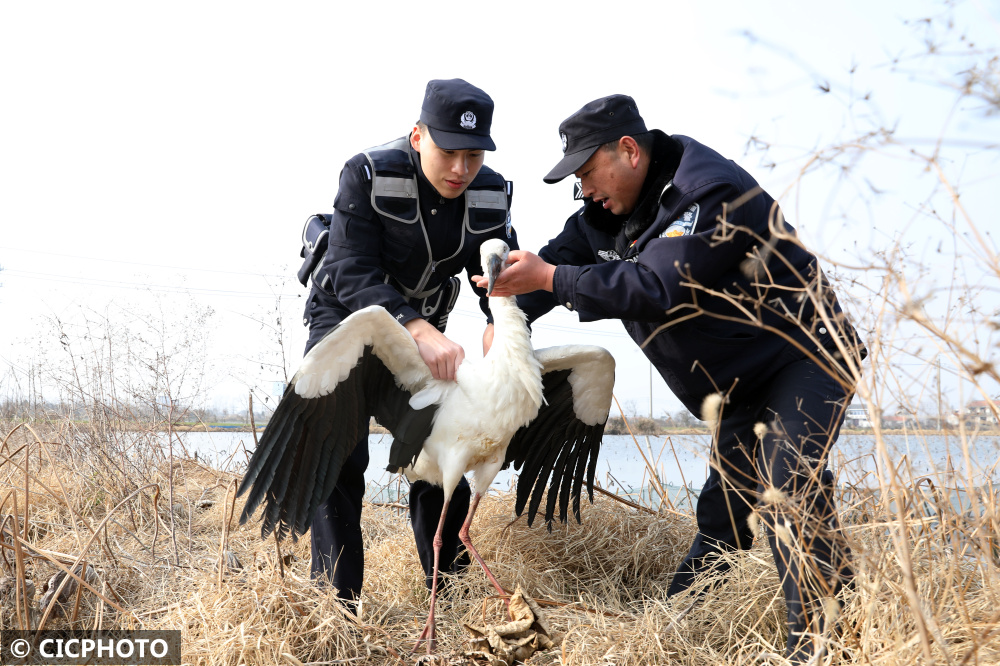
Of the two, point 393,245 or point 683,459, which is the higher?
point 393,245

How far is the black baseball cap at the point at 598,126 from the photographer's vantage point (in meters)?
3.01

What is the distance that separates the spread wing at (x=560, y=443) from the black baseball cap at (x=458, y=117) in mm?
1270

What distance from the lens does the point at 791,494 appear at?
2.49 meters

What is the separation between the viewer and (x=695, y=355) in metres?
2.89

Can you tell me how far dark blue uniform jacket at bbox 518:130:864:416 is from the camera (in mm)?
2646

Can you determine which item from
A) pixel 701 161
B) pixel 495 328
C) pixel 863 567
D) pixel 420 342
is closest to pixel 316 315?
pixel 420 342

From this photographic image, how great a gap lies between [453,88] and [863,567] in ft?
8.18

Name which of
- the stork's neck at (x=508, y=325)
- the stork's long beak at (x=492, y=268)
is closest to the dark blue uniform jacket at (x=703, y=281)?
the stork's long beak at (x=492, y=268)

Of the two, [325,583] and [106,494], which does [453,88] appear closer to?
[325,583]

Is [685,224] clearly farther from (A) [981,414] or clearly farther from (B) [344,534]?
(B) [344,534]

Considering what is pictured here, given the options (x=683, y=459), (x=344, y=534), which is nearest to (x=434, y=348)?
(x=344, y=534)

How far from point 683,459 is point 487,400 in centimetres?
236

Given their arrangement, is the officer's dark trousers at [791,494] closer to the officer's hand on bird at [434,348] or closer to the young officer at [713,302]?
the young officer at [713,302]

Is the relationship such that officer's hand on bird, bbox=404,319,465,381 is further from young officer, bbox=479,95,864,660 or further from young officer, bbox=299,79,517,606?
young officer, bbox=479,95,864,660
